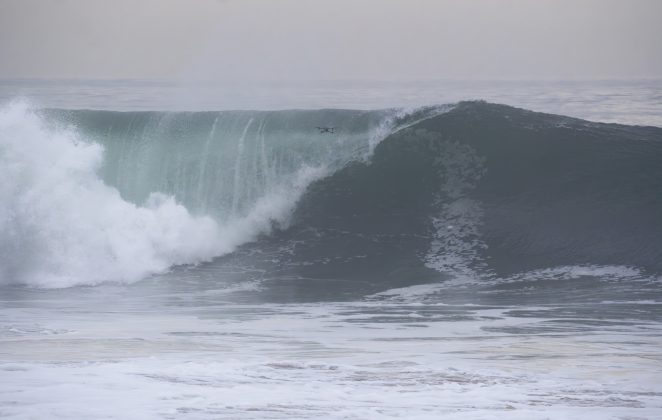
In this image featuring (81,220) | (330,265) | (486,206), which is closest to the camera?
(330,265)

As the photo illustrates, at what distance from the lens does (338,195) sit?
16188 mm

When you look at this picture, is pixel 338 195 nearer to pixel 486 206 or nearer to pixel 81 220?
pixel 486 206

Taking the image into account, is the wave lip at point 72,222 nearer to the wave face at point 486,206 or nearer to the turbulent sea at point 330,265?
the turbulent sea at point 330,265

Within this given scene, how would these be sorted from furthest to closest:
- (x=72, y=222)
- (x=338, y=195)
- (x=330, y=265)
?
(x=338, y=195) → (x=72, y=222) → (x=330, y=265)

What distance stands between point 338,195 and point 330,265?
2326 millimetres

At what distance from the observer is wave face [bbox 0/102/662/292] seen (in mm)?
14016

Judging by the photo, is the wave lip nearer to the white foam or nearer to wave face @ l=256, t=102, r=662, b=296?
the white foam

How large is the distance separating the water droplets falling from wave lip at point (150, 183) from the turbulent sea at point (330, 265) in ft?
0.14

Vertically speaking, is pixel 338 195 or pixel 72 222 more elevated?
pixel 338 195

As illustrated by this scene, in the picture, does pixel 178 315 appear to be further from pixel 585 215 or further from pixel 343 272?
pixel 585 215

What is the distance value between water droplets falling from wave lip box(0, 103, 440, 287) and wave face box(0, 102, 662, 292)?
32 millimetres

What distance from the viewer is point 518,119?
57.7 ft

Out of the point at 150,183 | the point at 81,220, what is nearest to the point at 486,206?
the point at 150,183

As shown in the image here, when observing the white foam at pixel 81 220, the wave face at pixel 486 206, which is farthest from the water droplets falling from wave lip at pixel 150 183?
the wave face at pixel 486 206
